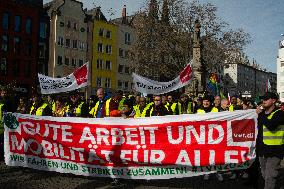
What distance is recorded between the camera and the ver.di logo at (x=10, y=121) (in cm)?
926

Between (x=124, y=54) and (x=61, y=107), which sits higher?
(x=124, y=54)

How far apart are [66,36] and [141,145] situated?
161ft

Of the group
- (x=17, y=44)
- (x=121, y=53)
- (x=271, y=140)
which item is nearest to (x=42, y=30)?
(x=17, y=44)

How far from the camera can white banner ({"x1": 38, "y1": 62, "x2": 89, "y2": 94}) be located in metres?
11.8

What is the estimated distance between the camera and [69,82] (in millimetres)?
11953

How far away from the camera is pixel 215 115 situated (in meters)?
7.64

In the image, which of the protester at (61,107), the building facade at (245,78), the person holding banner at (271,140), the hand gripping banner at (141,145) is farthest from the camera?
the building facade at (245,78)

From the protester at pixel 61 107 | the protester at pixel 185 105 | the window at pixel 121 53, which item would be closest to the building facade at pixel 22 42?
the window at pixel 121 53

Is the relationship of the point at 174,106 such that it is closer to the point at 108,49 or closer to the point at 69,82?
the point at 69,82

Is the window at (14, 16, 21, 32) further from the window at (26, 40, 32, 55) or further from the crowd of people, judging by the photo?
the crowd of people

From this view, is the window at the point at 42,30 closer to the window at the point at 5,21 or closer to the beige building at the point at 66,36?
the beige building at the point at 66,36

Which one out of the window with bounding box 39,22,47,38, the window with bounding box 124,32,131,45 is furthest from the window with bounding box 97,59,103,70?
the window with bounding box 39,22,47,38

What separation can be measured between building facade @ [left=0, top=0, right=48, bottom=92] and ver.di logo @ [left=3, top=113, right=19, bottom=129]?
3868 cm

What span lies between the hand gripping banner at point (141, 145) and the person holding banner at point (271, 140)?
3.09 feet
